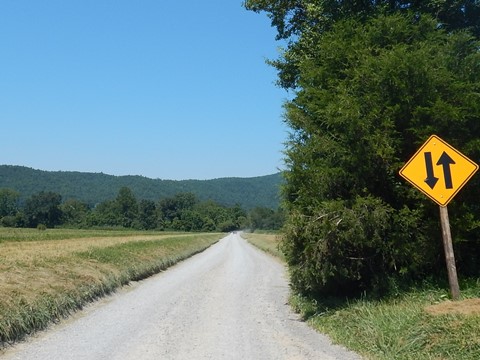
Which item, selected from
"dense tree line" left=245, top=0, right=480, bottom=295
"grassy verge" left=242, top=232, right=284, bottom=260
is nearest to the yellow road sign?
"dense tree line" left=245, top=0, right=480, bottom=295

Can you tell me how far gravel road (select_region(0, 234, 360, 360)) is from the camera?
841 centimetres

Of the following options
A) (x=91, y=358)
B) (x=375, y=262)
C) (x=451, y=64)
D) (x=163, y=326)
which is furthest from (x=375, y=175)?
(x=91, y=358)

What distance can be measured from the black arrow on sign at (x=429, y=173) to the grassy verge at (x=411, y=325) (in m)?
2.17

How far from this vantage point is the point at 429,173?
909 centimetres

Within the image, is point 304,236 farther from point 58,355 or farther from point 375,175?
point 58,355

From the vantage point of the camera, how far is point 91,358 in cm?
808

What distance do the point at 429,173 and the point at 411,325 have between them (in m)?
2.93

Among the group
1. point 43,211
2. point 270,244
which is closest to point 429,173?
point 270,244

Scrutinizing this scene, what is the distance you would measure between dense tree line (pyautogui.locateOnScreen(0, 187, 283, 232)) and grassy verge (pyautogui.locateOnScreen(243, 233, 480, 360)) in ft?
426

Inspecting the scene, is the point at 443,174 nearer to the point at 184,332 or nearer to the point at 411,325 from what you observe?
the point at 411,325

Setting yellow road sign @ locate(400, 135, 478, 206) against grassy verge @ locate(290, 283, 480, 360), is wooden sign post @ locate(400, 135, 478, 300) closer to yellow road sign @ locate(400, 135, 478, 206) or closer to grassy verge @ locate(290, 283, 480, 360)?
yellow road sign @ locate(400, 135, 478, 206)

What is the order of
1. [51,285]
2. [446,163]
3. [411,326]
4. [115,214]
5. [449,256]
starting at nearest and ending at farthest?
[411,326], [449,256], [446,163], [51,285], [115,214]

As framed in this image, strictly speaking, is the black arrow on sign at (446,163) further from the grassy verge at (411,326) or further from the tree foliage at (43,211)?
the tree foliage at (43,211)

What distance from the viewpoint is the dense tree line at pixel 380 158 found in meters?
10.2
